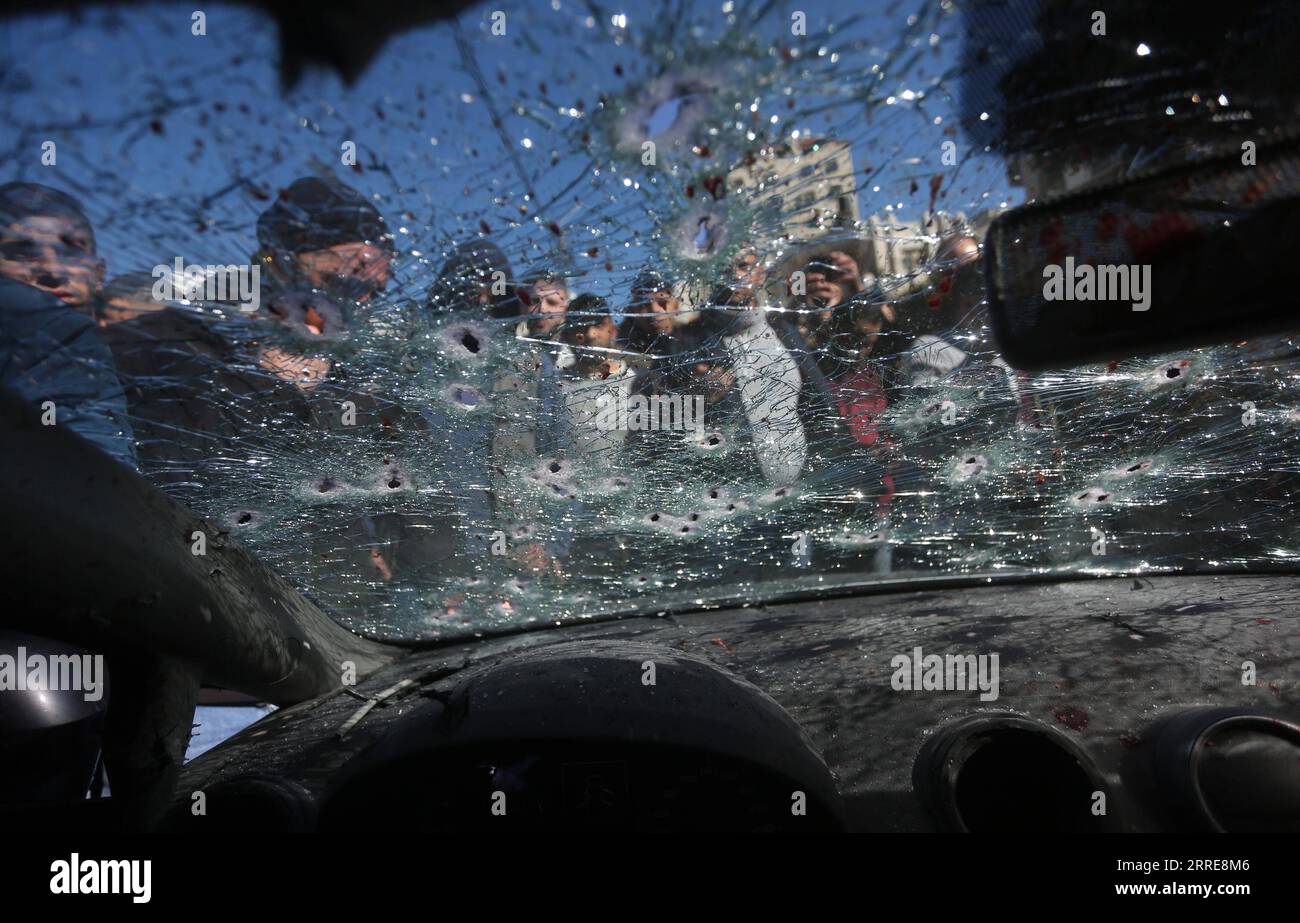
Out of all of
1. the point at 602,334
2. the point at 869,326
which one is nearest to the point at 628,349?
the point at 602,334

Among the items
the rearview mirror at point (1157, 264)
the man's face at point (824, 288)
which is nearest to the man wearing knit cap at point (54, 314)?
the man's face at point (824, 288)

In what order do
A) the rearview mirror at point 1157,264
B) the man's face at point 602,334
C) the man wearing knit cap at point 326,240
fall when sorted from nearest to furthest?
the rearview mirror at point 1157,264, the man wearing knit cap at point 326,240, the man's face at point 602,334

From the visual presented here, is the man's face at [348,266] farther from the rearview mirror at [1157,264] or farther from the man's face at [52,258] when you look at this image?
the rearview mirror at [1157,264]

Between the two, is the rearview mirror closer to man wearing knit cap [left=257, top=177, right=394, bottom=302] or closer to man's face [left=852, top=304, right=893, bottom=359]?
man's face [left=852, top=304, right=893, bottom=359]

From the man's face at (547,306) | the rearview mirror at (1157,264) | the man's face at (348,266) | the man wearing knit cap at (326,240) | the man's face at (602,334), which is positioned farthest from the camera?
the man's face at (602,334)

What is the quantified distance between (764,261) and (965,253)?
559mm

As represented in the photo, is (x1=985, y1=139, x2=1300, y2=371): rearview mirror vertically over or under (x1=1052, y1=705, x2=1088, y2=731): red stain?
over

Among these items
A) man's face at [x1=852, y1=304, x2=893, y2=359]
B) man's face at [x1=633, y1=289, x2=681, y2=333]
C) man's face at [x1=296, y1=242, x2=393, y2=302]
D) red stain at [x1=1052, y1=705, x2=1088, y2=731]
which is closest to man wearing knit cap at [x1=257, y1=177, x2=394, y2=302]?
man's face at [x1=296, y1=242, x2=393, y2=302]

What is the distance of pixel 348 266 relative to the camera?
178cm

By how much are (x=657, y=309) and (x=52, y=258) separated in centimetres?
150

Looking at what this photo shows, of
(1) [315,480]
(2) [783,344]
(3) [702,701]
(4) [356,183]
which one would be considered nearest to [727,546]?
(2) [783,344]

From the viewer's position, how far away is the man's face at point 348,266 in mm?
1731

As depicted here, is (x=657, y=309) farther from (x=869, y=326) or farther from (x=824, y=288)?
(x=869, y=326)

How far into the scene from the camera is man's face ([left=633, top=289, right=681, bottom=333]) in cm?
198
